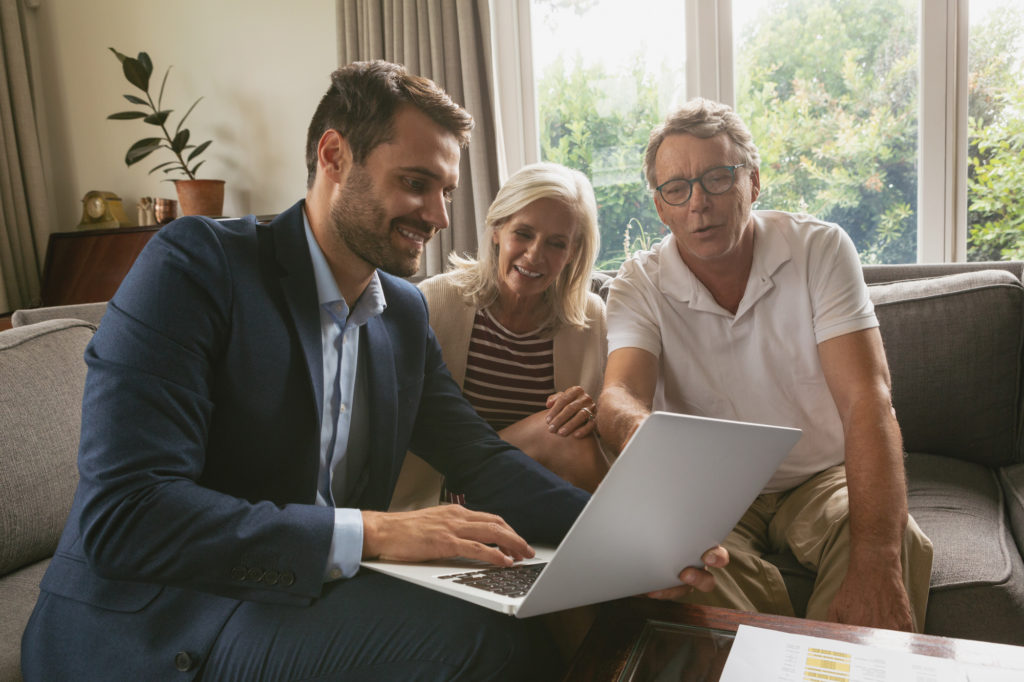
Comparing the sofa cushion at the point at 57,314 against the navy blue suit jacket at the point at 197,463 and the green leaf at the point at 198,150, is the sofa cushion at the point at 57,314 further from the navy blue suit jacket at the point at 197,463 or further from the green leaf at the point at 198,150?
the green leaf at the point at 198,150

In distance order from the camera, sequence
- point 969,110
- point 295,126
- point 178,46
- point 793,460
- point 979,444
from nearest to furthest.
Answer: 1. point 793,460
2. point 979,444
3. point 969,110
4. point 295,126
5. point 178,46

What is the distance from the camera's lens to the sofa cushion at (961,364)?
178cm

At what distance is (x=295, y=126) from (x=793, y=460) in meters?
2.81

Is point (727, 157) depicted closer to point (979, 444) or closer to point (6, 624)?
point (979, 444)

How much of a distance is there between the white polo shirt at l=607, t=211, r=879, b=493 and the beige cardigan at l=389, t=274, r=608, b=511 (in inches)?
8.8

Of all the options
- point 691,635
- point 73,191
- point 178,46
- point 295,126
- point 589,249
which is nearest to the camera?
point 691,635

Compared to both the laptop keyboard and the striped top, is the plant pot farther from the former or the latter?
the laptop keyboard

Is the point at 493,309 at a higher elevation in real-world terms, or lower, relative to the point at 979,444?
higher

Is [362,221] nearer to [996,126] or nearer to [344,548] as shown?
[344,548]

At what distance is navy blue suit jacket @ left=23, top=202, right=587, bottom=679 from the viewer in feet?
2.86

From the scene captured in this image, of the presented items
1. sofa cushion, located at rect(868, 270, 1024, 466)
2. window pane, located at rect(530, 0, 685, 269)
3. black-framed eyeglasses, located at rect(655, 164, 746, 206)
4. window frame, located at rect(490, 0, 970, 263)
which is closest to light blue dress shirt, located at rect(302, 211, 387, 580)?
black-framed eyeglasses, located at rect(655, 164, 746, 206)

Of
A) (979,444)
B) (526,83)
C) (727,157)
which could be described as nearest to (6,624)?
(727,157)

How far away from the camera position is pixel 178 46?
12.3 feet

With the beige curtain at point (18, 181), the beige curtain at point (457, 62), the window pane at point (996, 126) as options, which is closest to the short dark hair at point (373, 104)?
the beige curtain at point (457, 62)
